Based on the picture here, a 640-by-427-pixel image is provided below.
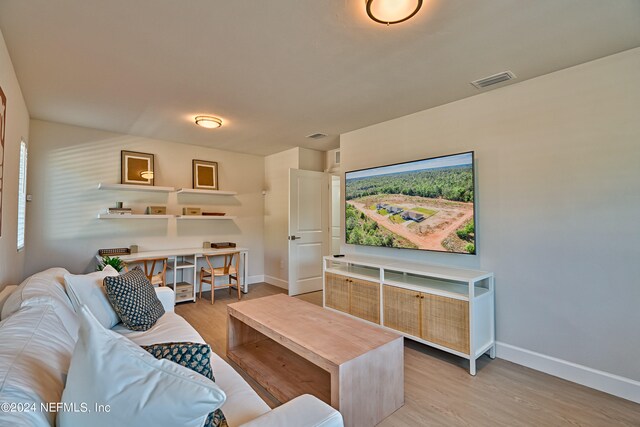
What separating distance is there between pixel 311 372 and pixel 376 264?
4.34ft

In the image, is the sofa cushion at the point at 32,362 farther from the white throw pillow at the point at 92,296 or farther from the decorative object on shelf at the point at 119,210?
the decorative object on shelf at the point at 119,210

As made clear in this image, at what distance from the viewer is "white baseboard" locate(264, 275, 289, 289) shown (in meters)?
5.29

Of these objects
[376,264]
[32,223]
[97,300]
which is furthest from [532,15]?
[32,223]

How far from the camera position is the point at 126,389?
2.68 feet

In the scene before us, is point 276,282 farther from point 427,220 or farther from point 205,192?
point 427,220

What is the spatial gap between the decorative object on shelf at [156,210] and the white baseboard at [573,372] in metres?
4.62

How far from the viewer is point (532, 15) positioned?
70.4 inches

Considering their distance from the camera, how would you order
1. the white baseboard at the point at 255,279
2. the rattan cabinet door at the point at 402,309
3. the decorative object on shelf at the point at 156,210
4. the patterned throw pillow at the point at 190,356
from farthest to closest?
the white baseboard at the point at 255,279
the decorative object on shelf at the point at 156,210
the rattan cabinet door at the point at 402,309
the patterned throw pillow at the point at 190,356

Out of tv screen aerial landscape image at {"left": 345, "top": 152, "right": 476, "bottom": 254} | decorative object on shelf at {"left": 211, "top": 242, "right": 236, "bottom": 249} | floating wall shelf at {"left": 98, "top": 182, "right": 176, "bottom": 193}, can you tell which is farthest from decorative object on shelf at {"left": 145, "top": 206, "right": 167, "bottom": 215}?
tv screen aerial landscape image at {"left": 345, "top": 152, "right": 476, "bottom": 254}

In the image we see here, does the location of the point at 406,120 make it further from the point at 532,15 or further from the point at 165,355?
the point at 165,355

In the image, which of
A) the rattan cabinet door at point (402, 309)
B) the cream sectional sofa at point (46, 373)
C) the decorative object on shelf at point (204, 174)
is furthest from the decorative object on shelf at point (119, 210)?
the rattan cabinet door at point (402, 309)

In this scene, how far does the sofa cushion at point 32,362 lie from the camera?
29.7 inches

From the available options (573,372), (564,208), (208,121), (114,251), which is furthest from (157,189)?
(573,372)

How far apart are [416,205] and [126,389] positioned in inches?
115
